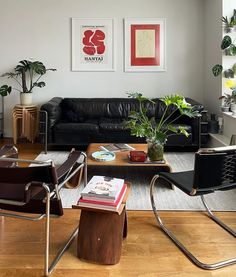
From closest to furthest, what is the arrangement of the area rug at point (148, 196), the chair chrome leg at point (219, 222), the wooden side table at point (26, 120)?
the chair chrome leg at point (219, 222) → the area rug at point (148, 196) → the wooden side table at point (26, 120)

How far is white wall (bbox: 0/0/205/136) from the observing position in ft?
18.6

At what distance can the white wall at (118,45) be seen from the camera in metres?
5.67

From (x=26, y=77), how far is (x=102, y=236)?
4.42m

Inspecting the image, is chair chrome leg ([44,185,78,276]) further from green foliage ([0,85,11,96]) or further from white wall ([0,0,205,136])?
white wall ([0,0,205,136])

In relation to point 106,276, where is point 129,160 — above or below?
above

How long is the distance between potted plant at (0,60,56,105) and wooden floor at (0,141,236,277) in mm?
3211

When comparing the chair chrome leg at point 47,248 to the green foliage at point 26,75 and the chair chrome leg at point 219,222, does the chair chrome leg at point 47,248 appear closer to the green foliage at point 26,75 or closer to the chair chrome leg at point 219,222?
the chair chrome leg at point 219,222

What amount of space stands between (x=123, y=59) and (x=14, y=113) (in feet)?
6.81

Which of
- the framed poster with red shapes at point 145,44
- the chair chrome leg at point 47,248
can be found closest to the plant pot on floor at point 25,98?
the framed poster with red shapes at point 145,44

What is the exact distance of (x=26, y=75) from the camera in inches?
228

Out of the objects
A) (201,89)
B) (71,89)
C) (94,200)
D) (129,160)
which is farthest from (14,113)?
(94,200)

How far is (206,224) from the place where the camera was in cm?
255

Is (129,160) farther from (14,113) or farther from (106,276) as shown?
(14,113)

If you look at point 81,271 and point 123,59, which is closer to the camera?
point 81,271
